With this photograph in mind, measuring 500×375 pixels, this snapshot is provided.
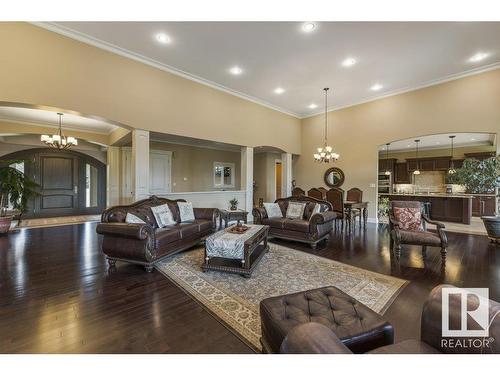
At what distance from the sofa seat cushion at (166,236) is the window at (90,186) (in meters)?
6.92

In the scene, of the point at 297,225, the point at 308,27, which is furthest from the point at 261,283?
the point at 308,27

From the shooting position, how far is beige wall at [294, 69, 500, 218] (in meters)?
5.40

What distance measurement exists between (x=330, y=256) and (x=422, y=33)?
4255 mm

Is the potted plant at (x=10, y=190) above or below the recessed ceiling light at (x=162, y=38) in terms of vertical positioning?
below

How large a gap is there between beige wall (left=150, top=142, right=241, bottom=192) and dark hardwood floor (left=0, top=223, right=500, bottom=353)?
4.40 m

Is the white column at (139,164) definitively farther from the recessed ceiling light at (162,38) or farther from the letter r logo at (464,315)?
the letter r logo at (464,315)

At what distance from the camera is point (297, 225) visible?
460 cm

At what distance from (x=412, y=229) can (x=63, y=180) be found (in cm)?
1068

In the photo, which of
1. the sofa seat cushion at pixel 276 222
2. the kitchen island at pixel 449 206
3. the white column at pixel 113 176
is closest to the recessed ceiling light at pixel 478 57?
the kitchen island at pixel 449 206

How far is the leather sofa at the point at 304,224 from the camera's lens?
439 centimetres

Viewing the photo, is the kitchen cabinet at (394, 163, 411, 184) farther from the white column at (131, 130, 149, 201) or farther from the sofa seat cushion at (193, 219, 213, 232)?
the white column at (131, 130, 149, 201)

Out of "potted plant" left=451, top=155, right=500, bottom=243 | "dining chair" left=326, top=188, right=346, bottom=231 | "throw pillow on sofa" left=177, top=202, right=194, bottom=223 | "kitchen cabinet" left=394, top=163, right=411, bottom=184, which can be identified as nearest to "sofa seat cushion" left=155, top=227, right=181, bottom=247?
"throw pillow on sofa" left=177, top=202, right=194, bottom=223
